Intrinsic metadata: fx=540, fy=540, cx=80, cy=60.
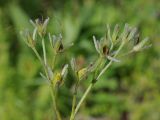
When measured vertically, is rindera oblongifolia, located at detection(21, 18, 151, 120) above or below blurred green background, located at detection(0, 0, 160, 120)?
above

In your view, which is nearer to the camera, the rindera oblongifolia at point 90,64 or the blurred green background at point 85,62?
the rindera oblongifolia at point 90,64

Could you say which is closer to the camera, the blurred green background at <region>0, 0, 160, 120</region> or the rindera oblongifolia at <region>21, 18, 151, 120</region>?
the rindera oblongifolia at <region>21, 18, 151, 120</region>

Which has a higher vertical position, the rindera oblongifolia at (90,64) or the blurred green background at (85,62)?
the rindera oblongifolia at (90,64)

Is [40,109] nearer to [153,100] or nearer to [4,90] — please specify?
[4,90]

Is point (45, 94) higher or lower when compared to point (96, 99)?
higher

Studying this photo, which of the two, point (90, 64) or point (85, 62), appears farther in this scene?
point (85, 62)

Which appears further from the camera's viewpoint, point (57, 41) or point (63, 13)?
point (63, 13)

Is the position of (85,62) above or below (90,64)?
below

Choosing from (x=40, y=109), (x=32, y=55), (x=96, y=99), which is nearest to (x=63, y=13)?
(x=32, y=55)
